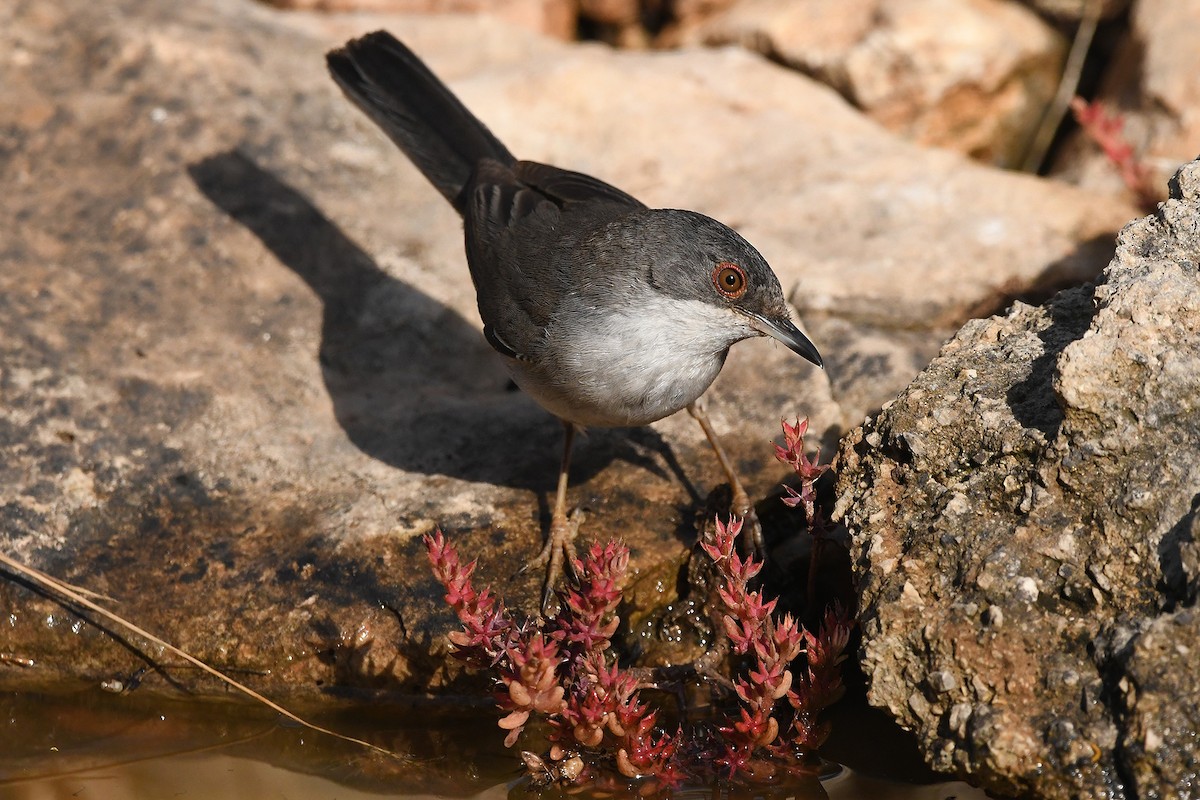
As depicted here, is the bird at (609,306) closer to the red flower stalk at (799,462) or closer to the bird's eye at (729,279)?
the bird's eye at (729,279)

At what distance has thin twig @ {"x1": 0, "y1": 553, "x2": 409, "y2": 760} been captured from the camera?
431 cm

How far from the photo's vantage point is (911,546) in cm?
367

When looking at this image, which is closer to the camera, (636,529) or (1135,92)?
(636,529)

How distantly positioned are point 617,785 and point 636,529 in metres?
1.19

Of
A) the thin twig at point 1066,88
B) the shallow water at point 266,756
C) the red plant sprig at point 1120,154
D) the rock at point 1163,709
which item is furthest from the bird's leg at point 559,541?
the thin twig at point 1066,88

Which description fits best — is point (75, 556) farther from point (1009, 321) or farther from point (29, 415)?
point (1009, 321)

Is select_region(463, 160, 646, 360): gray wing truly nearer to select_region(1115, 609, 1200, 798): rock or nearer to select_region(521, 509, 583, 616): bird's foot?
select_region(521, 509, 583, 616): bird's foot

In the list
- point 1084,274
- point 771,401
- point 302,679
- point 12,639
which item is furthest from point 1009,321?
point 12,639

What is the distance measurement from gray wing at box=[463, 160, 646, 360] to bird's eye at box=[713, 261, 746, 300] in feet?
1.93

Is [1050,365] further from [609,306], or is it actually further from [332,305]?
[332,305]

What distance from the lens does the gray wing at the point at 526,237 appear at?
4.81m

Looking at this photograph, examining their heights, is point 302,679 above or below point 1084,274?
below

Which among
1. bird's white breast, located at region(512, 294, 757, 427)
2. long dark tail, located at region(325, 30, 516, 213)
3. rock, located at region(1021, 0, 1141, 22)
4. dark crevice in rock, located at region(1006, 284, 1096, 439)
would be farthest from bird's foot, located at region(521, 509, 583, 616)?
rock, located at region(1021, 0, 1141, 22)

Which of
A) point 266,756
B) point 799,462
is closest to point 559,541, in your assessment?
point 799,462
